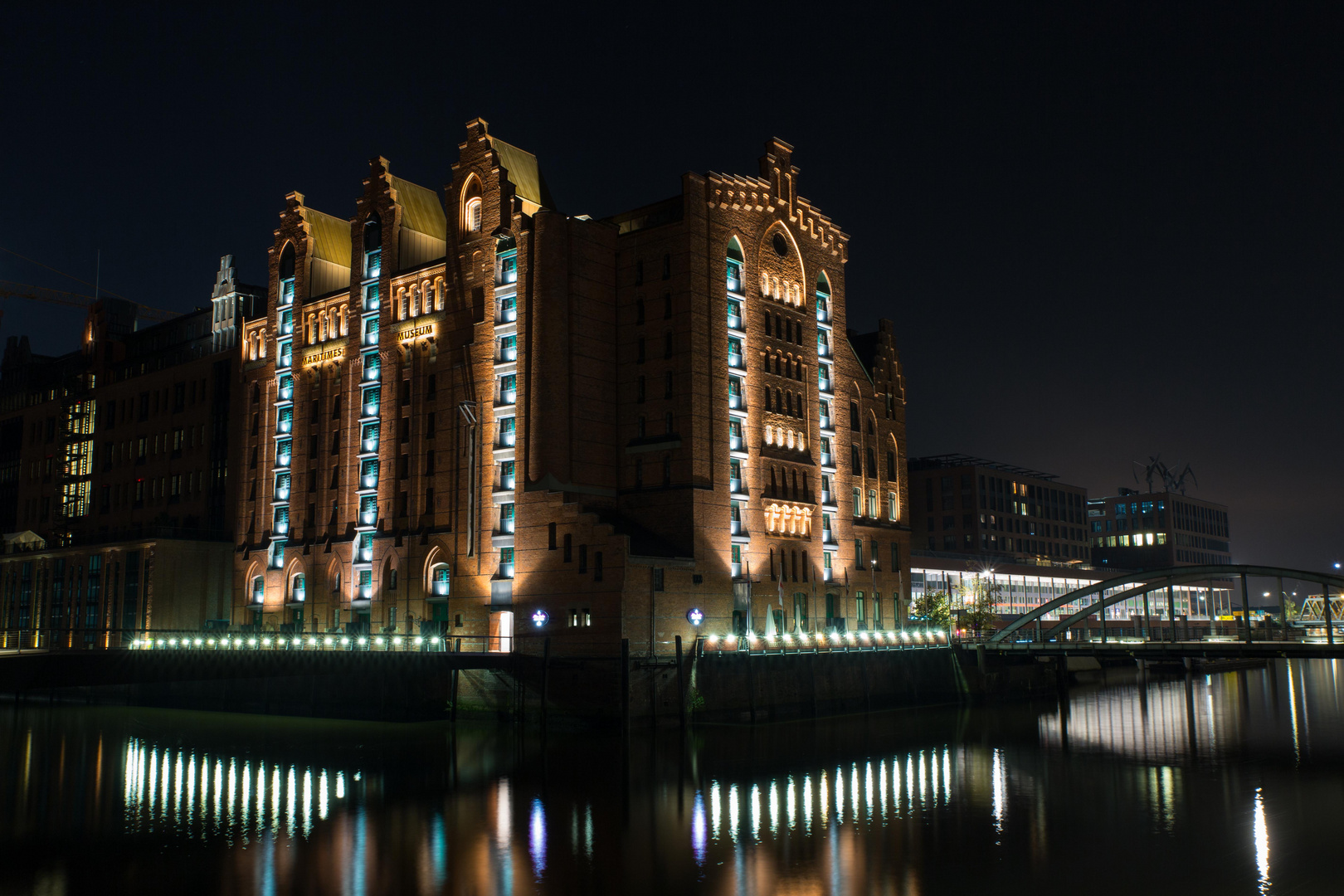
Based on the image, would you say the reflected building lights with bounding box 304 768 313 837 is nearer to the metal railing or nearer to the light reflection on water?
the light reflection on water

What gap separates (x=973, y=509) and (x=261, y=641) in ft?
396

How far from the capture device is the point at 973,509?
179 m

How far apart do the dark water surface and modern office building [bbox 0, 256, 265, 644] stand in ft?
89.7

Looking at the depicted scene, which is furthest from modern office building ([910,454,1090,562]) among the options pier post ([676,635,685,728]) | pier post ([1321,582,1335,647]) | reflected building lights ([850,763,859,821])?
reflected building lights ([850,763,859,821])

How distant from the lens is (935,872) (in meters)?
36.2

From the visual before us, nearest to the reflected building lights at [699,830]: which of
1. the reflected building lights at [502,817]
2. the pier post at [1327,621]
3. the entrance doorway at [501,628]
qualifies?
the reflected building lights at [502,817]

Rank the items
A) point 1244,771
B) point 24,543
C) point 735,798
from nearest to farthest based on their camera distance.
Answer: point 735,798 → point 1244,771 → point 24,543

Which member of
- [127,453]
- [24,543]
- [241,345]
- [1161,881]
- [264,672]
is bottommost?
[1161,881]

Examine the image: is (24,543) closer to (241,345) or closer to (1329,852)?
(241,345)

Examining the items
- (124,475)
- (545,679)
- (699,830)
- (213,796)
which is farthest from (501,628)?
(124,475)

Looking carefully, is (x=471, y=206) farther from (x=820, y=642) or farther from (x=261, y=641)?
(x=820, y=642)

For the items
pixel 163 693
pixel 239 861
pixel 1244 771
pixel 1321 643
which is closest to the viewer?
pixel 239 861

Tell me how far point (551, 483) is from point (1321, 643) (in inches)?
1998

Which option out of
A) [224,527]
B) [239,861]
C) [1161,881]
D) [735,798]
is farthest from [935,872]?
[224,527]
